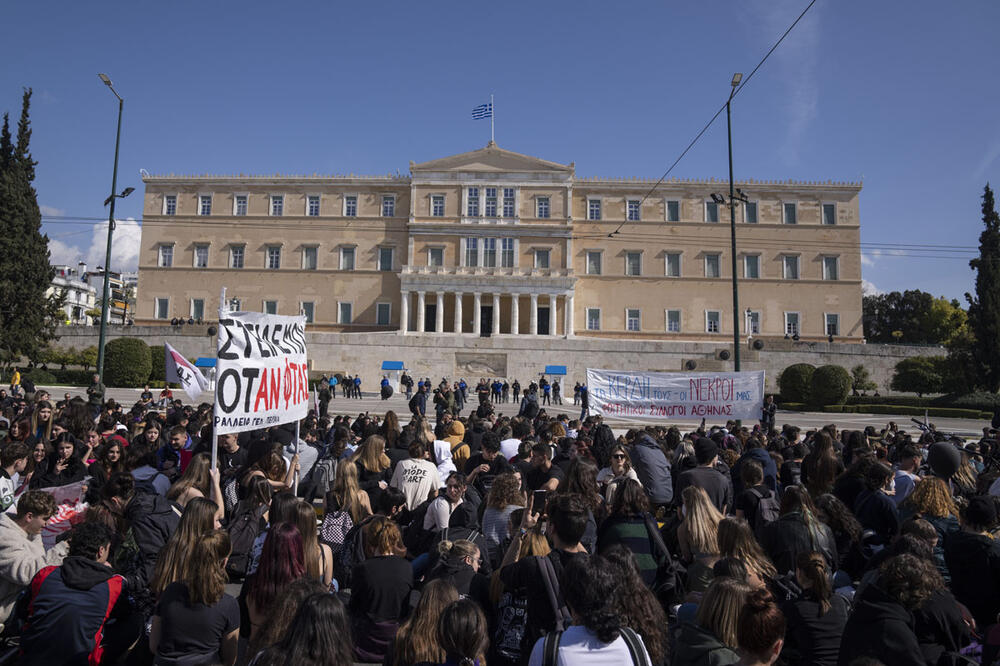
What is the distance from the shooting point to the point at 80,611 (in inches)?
131

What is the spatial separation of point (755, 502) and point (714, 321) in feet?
142

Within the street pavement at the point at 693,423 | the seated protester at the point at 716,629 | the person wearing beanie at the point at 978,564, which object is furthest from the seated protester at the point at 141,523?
the street pavement at the point at 693,423

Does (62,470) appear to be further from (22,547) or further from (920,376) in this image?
(920,376)

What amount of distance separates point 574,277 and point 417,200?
1328 centimetres

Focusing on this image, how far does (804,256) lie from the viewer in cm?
4638

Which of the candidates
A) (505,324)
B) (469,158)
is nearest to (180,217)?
(469,158)

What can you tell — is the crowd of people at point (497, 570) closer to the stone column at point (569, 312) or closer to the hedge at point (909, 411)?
the hedge at point (909, 411)

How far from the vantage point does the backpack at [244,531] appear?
4.66 m

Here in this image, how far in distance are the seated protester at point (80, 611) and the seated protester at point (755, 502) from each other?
14.4 feet

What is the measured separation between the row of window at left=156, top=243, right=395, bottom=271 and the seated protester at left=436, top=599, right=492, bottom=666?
45.7 meters

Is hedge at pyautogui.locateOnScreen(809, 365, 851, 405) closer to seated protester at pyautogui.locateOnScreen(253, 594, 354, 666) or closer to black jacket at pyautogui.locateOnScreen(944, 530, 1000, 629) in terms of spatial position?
black jacket at pyautogui.locateOnScreen(944, 530, 1000, 629)

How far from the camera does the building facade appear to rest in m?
46.0

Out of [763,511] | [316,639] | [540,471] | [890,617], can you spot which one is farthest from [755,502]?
[316,639]

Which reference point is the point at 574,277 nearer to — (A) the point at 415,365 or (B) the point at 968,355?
(A) the point at 415,365
